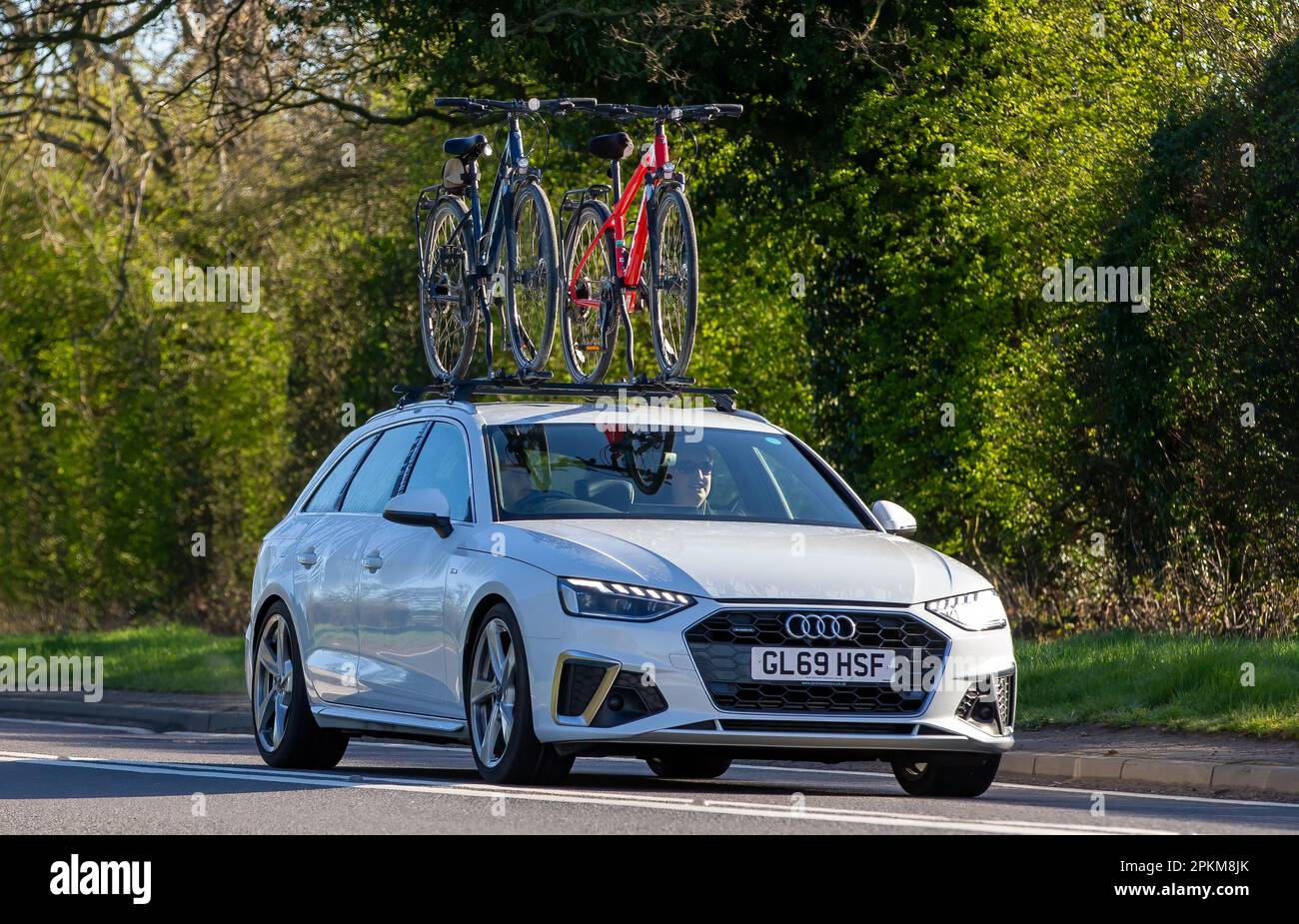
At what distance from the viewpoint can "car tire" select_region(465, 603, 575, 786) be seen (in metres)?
10.0

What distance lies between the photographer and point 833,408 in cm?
2686

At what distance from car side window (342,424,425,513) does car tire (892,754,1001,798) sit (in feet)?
9.90

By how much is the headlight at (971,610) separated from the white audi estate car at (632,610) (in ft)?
0.04

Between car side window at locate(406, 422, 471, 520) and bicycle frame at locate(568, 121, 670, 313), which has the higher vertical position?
bicycle frame at locate(568, 121, 670, 313)

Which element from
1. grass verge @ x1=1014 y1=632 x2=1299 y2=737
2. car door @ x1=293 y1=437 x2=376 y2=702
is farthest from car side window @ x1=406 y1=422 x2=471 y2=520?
grass verge @ x1=1014 y1=632 x2=1299 y2=737

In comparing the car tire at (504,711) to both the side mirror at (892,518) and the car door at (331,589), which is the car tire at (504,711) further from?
the side mirror at (892,518)

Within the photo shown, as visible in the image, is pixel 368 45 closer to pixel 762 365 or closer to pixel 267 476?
pixel 762 365

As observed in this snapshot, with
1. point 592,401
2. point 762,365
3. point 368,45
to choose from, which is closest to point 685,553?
point 592,401

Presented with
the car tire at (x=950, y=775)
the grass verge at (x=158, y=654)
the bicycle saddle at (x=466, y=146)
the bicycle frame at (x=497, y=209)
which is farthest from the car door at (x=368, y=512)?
the grass verge at (x=158, y=654)

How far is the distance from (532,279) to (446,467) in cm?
315

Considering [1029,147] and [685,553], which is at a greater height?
[1029,147]

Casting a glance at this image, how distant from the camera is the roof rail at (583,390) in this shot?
38.7 ft

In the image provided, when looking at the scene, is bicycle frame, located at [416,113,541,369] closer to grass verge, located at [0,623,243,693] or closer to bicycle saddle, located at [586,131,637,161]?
bicycle saddle, located at [586,131,637,161]
